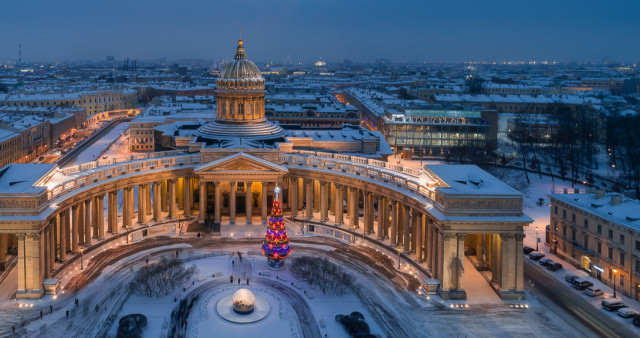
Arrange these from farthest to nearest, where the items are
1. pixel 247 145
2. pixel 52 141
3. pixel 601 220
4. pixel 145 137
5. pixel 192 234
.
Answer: pixel 52 141, pixel 145 137, pixel 247 145, pixel 192 234, pixel 601 220

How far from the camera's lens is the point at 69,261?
61.0 m

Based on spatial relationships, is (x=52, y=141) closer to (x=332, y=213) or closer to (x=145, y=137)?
(x=145, y=137)

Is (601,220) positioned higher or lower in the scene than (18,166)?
lower

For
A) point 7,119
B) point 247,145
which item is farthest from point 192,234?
point 7,119

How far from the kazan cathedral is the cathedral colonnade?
0.13 metres

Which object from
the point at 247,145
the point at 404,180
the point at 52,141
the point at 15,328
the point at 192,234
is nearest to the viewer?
the point at 15,328

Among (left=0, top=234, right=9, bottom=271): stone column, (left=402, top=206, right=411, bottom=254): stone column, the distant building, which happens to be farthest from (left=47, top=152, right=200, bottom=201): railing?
the distant building

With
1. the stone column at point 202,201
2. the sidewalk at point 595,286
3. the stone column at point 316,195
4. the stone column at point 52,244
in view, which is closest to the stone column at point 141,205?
the stone column at point 202,201

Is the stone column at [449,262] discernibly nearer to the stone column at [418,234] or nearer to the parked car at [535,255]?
the stone column at [418,234]

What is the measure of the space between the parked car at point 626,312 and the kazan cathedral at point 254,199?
796 cm

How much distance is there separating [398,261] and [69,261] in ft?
109

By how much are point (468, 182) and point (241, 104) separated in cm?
4241

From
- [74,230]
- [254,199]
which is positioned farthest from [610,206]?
[74,230]

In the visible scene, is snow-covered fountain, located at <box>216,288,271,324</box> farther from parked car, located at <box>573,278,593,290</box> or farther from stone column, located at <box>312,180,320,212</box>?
stone column, located at <box>312,180,320,212</box>
